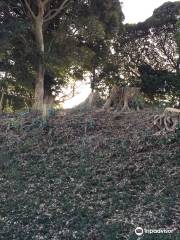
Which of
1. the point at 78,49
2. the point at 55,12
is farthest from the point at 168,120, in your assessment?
the point at 55,12

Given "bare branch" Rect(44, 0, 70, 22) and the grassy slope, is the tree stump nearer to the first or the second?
the grassy slope

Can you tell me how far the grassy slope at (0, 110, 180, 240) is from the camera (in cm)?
889

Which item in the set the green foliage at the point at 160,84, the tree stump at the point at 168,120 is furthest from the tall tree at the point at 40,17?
the tree stump at the point at 168,120

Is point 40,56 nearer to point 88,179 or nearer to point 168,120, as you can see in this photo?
point 168,120

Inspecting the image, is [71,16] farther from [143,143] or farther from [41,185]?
[41,185]

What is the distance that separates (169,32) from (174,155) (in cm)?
2032

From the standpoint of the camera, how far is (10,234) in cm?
903

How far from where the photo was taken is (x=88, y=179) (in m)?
11.1

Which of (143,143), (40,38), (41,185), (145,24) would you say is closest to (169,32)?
(145,24)

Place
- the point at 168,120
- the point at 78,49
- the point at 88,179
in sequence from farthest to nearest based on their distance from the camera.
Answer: the point at 78,49, the point at 168,120, the point at 88,179

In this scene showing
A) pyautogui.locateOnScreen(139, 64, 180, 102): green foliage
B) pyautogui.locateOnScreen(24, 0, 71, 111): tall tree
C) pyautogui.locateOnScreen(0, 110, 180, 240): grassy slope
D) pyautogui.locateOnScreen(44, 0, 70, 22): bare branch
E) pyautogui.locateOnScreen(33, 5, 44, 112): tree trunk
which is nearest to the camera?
pyautogui.locateOnScreen(0, 110, 180, 240): grassy slope

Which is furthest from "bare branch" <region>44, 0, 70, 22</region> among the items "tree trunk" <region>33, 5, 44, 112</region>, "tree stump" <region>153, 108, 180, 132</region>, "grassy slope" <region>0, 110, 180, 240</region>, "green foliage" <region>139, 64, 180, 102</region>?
"tree stump" <region>153, 108, 180, 132</region>

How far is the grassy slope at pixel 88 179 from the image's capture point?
8887 mm

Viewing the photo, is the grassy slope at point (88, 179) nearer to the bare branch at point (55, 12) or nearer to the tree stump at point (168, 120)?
the tree stump at point (168, 120)
